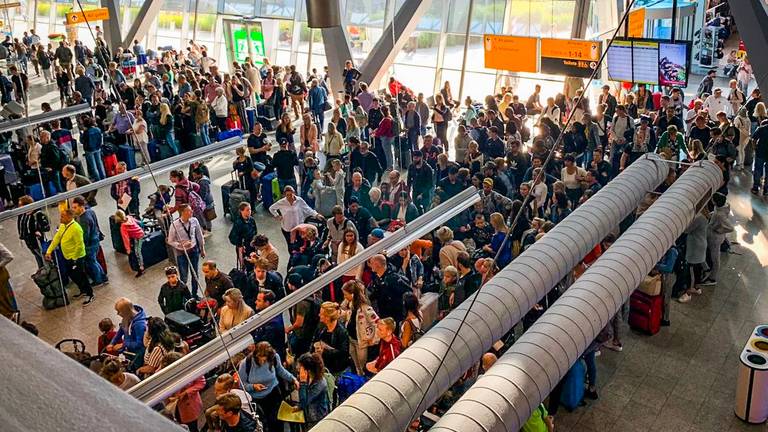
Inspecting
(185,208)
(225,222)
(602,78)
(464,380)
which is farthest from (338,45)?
(464,380)

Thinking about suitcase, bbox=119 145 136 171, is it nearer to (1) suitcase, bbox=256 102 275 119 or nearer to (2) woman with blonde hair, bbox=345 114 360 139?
(1) suitcase, bbox=256 102 275 119

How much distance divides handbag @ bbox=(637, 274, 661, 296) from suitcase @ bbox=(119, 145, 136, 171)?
10.7 m

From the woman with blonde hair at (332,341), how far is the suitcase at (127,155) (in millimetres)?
9630

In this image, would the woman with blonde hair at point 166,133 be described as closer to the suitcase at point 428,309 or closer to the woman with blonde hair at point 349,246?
the woman with blonde hair at point 349,246

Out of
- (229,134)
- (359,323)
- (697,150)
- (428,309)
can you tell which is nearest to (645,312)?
→ (428,309)

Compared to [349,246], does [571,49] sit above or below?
above

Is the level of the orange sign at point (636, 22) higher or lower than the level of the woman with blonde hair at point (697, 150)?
higher

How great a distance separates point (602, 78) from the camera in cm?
1947

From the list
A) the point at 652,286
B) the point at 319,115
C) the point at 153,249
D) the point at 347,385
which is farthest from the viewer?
the point at 319,115

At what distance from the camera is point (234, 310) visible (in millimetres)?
7727

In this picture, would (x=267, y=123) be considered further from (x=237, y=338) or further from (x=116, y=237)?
(x=237, y=338)

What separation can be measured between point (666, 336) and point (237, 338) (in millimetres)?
5843

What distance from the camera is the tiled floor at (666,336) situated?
7910 mm

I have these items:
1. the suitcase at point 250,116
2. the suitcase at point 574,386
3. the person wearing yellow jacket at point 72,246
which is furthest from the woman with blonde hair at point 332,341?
the suitcase at point 250,116
